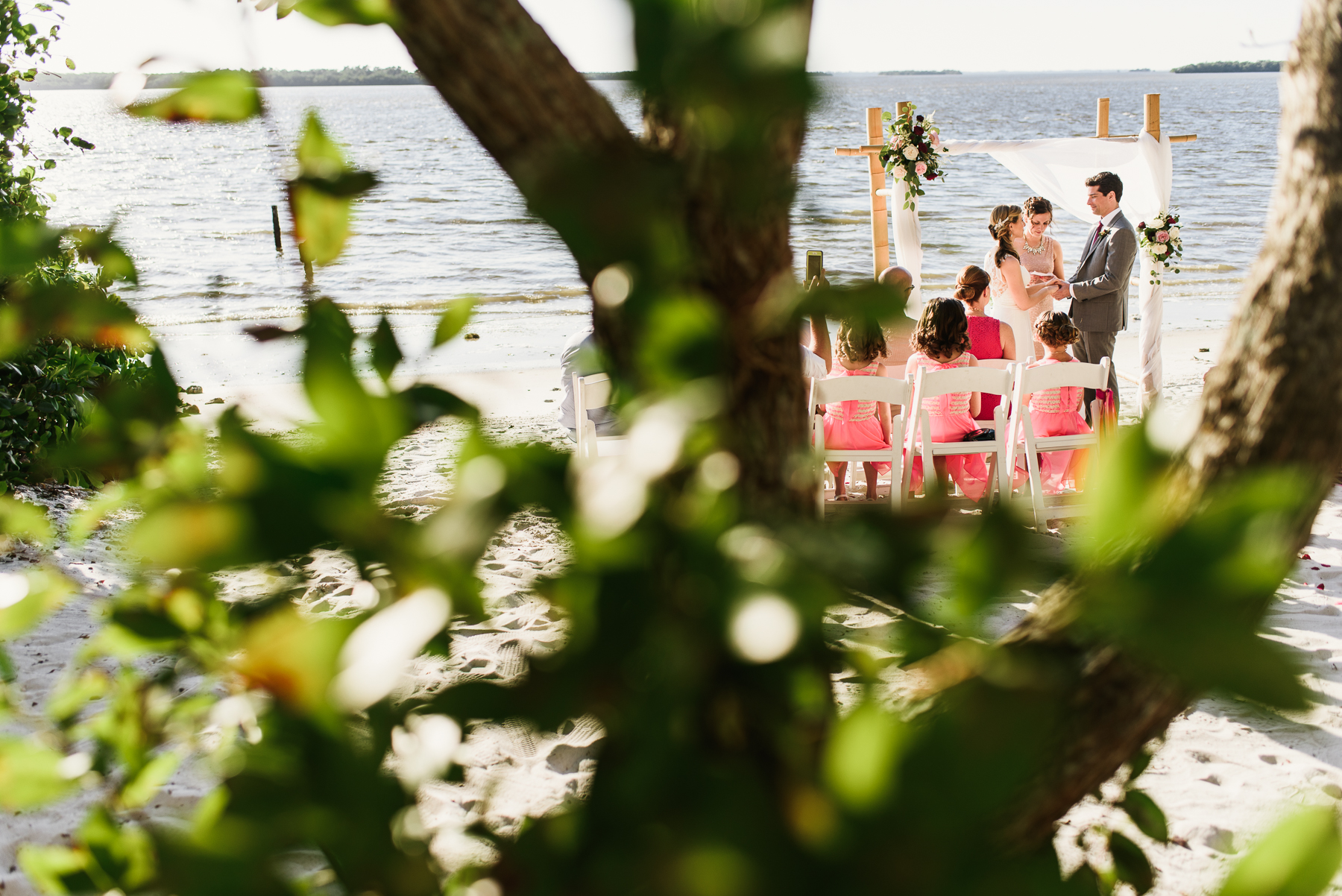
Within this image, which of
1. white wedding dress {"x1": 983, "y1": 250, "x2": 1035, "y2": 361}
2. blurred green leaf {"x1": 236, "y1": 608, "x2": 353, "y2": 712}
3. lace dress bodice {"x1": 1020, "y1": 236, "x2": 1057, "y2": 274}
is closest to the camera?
blurred green leaf {"x1": 236, "y1": 608, "x2": 353, "y2": 712}

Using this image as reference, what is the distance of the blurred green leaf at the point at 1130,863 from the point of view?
0.80 m

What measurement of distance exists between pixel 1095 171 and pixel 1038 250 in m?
1.63

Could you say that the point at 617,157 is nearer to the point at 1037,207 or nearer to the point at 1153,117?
the point at 1037,207

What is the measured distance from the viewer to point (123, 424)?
63 centimetres

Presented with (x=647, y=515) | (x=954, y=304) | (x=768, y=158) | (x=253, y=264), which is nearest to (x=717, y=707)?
(x=647, y=515)

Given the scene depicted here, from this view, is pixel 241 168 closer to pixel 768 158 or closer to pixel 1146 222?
pixel 1146 222

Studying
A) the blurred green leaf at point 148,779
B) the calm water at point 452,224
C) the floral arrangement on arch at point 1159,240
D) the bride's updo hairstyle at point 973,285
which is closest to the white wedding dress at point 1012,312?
the bride's updo hairstyle at point 973,285

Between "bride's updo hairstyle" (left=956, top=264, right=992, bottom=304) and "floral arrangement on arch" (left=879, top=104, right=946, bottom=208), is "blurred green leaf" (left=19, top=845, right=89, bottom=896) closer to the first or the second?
"bride's updo hairstyle" (left=956, top=264, right=992, bottom=304)

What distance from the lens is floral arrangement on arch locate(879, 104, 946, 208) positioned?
804cm

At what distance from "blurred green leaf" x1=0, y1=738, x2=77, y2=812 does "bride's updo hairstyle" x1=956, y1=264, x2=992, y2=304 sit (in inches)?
247

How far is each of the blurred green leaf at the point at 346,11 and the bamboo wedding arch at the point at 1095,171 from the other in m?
7.76

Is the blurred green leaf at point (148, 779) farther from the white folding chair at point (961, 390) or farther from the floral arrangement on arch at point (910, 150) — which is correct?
the floral arrangement on arch at point (910, 150)

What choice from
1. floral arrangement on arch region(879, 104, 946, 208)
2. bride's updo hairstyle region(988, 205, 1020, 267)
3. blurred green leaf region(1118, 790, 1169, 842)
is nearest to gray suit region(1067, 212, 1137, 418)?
bride's updo hairstyle region(988, 205, 1020, 267)

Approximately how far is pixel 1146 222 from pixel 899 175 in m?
2.12
